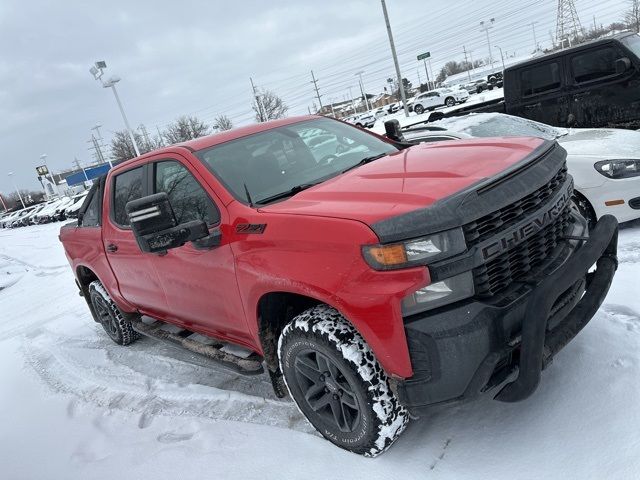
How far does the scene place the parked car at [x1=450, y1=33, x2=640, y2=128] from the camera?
24.8ft

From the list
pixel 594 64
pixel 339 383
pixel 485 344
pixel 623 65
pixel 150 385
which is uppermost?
pixel 594 64

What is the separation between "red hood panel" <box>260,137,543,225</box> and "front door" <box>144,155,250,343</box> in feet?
1.67

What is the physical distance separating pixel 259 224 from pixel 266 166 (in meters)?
0.68

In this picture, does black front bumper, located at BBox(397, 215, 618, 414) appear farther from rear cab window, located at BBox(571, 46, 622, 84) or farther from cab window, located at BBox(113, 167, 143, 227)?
rear cab window, located at BBox(571, 46, 622, 84)

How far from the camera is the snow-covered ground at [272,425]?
2.43m

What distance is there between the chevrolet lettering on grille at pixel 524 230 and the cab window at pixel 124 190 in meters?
2.76

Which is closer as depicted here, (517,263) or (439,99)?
(517,263)

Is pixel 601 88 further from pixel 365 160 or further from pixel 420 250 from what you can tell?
pixel 420 250

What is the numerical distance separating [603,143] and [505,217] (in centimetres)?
363

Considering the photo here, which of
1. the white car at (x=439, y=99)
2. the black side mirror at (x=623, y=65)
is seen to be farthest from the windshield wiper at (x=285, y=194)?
the white car at (x=439, y=99)

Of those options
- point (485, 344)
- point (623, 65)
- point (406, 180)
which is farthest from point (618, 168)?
point (623, 65)

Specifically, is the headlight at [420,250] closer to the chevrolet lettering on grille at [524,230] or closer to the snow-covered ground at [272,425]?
the chevrolet lettering on grille at [524,230]

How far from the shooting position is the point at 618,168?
15.6 ft

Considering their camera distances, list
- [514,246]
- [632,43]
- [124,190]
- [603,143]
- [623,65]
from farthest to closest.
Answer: [632,43], [623,65], [603,143], [124,190], [514,246]
